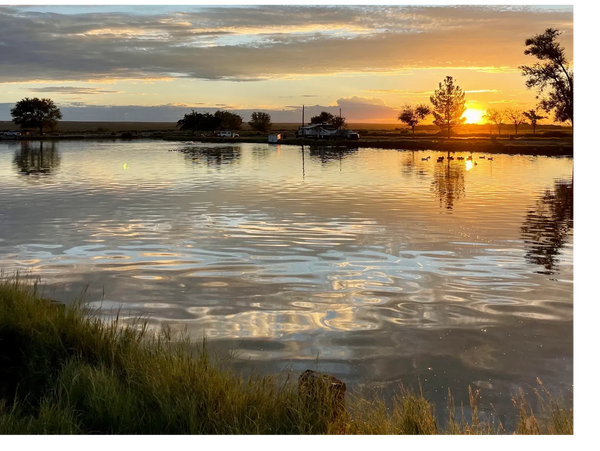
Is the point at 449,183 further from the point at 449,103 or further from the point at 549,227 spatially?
the point at 449,103

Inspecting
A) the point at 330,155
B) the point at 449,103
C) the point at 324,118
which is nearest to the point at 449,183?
the point at 330,155

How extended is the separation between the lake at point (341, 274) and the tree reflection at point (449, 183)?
506mm

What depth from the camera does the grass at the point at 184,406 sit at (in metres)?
5.75

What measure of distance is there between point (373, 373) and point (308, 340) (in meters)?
1.42

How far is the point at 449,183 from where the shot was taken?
1340 inches

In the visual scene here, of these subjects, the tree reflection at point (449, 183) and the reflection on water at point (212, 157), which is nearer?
the tree reflection at point (449, 183)

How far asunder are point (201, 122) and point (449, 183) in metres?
136

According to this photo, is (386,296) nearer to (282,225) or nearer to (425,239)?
(425,239)

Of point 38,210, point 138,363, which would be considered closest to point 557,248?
point 138,363

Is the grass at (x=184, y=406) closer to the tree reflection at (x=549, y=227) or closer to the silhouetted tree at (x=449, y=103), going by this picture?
the tree reflection at (x=549, y=227)

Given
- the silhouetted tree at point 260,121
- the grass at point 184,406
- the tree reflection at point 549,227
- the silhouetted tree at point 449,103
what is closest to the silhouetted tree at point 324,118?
the silhouetted tree at point 260,121

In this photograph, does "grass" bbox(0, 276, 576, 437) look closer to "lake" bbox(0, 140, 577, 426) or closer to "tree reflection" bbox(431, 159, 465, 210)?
"lake" bbox(0, 140, 577, 426)
